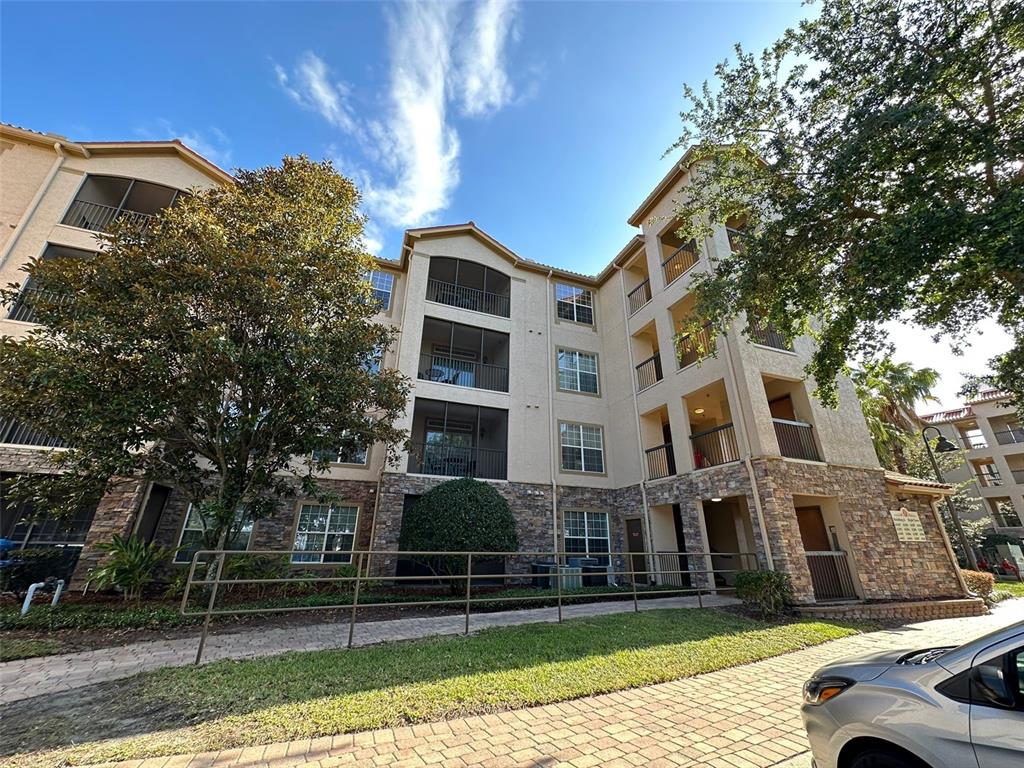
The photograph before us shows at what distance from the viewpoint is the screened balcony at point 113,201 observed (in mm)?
13070

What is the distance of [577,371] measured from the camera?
16.7m

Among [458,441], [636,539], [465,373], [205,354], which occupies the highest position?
[465,373]

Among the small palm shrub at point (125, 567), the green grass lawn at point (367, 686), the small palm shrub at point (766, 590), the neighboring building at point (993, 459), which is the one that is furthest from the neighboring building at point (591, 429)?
the neighboring building at point (993, 459)

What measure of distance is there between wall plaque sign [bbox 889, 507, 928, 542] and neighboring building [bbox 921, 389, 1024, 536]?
71.3 ft

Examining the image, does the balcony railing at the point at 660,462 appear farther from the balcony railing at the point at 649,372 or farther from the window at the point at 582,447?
the balcony railing at the point at 649,372

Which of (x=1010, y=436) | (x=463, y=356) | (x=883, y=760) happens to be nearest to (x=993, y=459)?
(x=1010, y=436)

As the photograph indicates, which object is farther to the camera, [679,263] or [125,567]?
[679,263]

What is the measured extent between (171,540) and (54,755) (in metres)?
10.4

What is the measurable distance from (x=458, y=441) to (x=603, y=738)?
12576 millimetres

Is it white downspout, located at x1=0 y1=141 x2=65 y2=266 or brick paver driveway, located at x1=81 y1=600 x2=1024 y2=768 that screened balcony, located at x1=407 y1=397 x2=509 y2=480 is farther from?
white downspout, located at x1=0 y1=141 x2=65 y2=266

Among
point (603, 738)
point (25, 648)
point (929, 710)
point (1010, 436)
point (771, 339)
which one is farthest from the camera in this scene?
point (1010, 436)

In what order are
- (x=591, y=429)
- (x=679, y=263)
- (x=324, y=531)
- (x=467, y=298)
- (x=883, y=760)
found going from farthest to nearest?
(x=467, y=298)
(x=591, y=429)
(x=679, y=263)
(x=324, y=531)
(x=883, y=760)

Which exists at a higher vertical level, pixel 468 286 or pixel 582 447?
pixel 468 286

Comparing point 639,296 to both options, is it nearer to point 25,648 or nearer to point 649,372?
point 649,372
